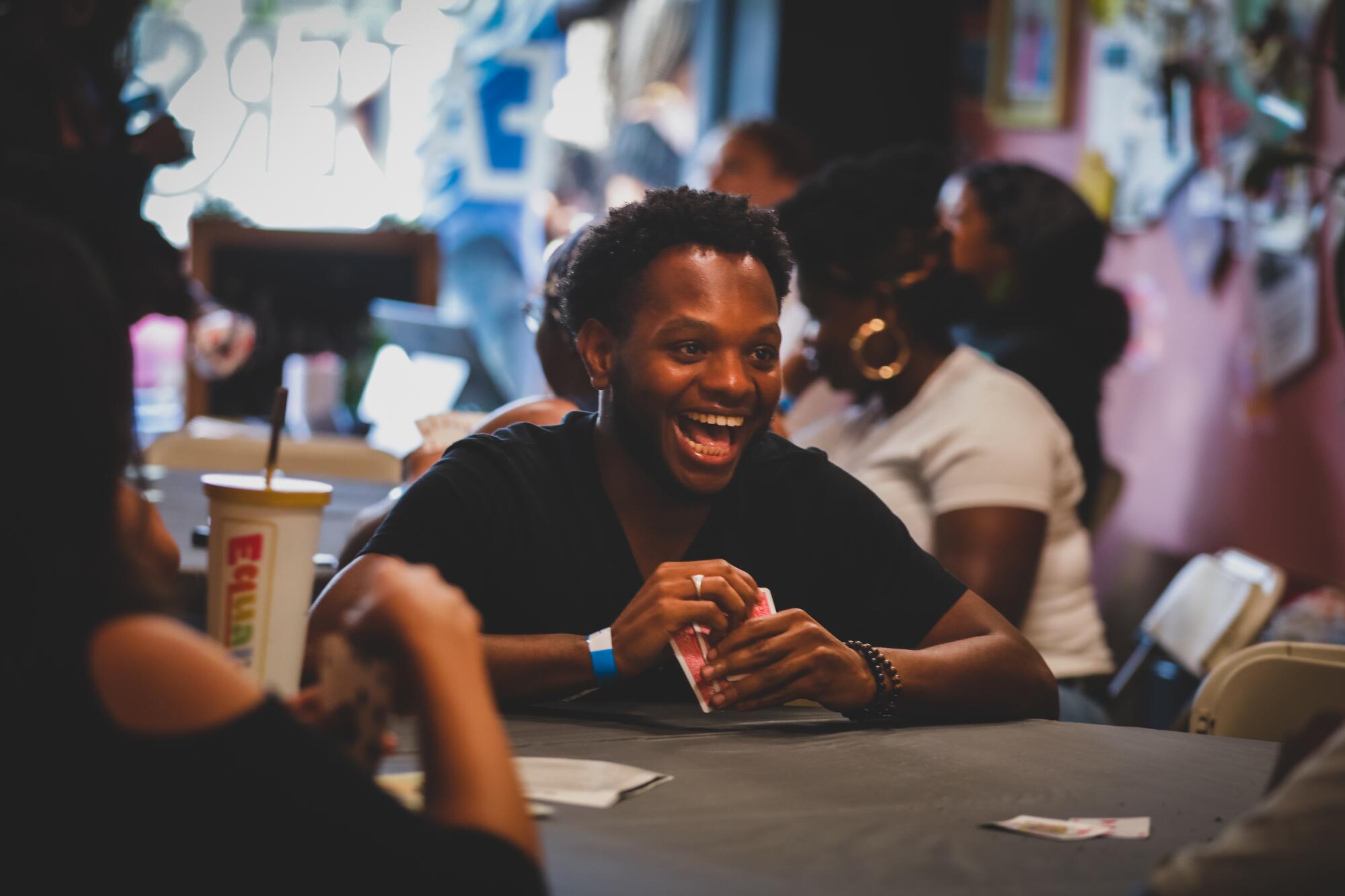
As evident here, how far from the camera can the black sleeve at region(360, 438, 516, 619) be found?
1521mm

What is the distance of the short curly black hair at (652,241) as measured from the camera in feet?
5.39

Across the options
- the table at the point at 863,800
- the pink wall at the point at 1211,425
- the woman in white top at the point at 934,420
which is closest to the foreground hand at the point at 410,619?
the table at the point at 863,800

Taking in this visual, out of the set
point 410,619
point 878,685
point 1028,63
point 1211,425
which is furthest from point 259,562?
point 1028,63

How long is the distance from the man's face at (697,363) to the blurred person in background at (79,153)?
1.14 metres

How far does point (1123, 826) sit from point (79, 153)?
2.05m

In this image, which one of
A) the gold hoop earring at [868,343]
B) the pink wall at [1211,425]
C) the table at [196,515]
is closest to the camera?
the table at [196,515]

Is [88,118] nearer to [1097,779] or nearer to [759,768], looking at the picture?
[759,768]

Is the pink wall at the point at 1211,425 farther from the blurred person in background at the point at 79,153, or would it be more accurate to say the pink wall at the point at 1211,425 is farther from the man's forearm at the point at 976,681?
the blurred person in background at the point at 79,153

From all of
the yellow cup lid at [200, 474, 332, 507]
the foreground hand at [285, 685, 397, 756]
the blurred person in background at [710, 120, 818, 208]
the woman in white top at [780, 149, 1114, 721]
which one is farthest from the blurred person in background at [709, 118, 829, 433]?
the foreground hand at [285, 685, 397, 756]

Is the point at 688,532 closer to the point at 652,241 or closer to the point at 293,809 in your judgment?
the point at 652,241

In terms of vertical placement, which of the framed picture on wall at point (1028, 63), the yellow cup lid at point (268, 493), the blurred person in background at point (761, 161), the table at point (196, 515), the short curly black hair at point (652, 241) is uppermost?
the framed picture on wall at point (1028, 63)

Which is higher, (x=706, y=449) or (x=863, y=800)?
(x=706, y=449)

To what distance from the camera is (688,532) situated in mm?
1667

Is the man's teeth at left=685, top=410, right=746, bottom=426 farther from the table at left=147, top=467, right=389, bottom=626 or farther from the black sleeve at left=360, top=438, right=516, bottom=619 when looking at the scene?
the table at left=147, top=467, right=389, bottom=626
